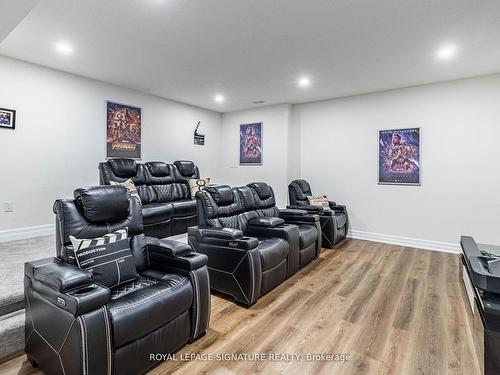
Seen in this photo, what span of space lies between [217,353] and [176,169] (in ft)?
12.5

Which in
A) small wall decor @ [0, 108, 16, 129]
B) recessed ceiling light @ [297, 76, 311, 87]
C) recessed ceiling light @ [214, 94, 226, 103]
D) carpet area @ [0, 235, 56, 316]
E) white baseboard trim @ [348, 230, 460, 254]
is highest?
recessed ceiling light @ [214, 94, 226, 103]

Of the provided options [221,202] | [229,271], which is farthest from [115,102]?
[229,271]

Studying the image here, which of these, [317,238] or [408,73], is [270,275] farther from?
[408,73]

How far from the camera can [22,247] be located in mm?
3369

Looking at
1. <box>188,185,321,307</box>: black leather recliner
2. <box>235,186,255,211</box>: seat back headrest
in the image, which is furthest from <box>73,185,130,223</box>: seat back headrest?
<box>235,186,255,211</box>: seat back headrest

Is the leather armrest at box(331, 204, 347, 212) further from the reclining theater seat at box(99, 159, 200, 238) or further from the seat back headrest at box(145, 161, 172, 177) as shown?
the seat back headrest at box(145, 161, 172, 177)

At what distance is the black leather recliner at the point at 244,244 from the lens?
2.60m

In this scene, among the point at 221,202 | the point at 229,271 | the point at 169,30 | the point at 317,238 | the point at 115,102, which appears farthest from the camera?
the point at 115,102

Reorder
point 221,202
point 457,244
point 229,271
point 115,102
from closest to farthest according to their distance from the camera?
1. point 229,271
2. point 221,202
3. point 457,244
4. point 115,102

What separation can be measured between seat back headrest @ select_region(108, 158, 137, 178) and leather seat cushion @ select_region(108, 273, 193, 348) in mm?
2772

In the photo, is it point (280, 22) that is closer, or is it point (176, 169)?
point (280, 22)

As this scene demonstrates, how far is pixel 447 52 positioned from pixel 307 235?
279 cm

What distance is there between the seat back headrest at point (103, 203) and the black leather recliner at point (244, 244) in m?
0.91

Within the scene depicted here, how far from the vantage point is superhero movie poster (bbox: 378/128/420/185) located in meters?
4.65
